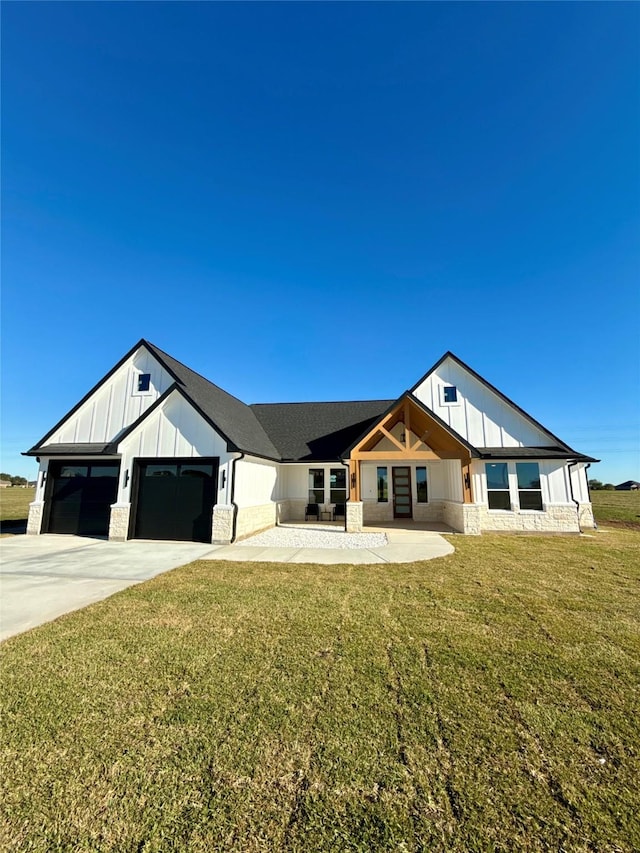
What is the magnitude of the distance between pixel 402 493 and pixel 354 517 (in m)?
4.84

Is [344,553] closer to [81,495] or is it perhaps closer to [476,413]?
[476,413]

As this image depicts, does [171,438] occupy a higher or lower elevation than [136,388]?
lower

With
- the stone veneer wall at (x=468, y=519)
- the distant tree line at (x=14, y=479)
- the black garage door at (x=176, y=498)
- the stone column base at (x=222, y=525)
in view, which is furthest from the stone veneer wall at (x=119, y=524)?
the distant tree line at (x=14, y=479)

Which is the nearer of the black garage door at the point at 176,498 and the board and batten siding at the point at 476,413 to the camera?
the black garage door at the point at 176,498

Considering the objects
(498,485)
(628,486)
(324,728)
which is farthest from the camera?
(628,486)

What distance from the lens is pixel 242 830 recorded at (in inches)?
85.7

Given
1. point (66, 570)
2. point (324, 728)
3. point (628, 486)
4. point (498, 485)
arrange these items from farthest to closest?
point (628, 486), point (498, 485), point (66, 570), point (324, 728)

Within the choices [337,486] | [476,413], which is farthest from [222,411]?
[476,413]

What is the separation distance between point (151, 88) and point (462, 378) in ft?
54.5

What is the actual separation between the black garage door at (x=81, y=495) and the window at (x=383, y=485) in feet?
40.9

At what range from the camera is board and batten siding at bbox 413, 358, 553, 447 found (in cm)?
1589

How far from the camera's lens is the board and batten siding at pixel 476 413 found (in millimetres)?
15891

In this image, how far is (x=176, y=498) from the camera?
13.2 m

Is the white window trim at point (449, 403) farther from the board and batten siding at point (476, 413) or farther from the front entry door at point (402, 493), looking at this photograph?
the front entry door at point (402, 493)
